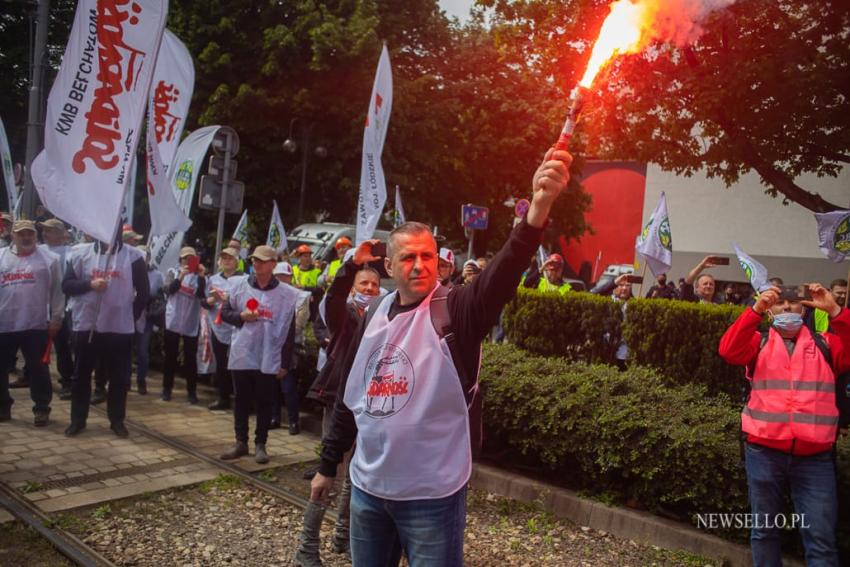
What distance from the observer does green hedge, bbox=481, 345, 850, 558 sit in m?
4.88

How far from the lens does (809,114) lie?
33.5 ft

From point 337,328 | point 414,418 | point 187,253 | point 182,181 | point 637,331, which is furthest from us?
point 182,181

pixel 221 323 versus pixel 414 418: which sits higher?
pixel 414 418

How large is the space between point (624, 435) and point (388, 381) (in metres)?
3.19

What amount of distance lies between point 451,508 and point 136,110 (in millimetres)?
5531

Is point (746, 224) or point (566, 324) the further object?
point (746, 224)

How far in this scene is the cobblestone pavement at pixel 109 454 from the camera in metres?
5.71

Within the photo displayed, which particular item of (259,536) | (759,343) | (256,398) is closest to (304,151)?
(256,398)

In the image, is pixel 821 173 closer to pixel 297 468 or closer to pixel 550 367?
pixel 550 367

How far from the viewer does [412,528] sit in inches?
104

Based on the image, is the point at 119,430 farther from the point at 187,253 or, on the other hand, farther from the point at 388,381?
the point at 388,381

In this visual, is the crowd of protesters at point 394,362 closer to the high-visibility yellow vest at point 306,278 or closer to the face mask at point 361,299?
the face mask at point 361,299

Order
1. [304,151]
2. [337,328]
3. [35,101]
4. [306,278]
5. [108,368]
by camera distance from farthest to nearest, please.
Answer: [304,151] → [35,101] → [306,278] → [108,368] → [337,328]

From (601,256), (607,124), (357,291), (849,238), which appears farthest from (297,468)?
(601,256)
